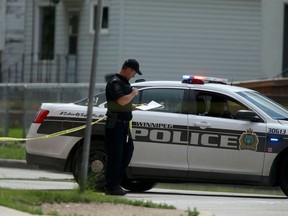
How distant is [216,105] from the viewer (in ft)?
41.1

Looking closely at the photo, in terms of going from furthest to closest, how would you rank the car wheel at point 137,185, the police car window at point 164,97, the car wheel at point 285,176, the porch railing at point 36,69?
the porch railing at point 36,69 → the car wheel at point 137,185 → the police car window at point 164,97 → the car wheel at point 285,176

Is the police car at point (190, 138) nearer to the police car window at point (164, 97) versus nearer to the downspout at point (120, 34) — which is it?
the police car window at point (164, 97)

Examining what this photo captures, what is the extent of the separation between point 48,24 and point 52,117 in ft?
62.2

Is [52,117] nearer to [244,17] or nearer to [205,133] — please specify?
[205,133]

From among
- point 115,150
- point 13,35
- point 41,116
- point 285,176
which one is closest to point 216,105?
point 285,176

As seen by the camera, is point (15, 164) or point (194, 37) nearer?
point (15, 164)

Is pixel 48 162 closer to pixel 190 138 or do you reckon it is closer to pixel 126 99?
pixel 190 138

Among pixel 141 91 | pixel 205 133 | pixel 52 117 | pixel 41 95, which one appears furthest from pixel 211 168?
pixel 41 95

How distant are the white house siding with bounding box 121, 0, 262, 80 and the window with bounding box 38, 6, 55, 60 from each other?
12.3ft

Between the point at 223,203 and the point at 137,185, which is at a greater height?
the point at 223,203

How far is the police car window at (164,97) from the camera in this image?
1251 cm

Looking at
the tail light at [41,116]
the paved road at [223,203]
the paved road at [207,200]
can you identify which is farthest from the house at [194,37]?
the tail light at [41,116]

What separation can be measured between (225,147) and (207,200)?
2.77 feet

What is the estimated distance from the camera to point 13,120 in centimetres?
2350
